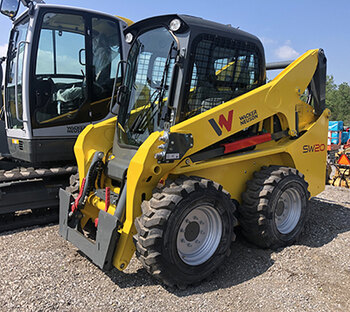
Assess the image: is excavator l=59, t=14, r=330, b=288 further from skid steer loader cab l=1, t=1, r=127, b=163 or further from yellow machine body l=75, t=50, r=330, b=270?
skid steer loader cab l=1, t=1, r=127, b=163

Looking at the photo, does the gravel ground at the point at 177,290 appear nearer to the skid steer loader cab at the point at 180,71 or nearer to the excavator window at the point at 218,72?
the skid steer loader cab at the point at 180,71

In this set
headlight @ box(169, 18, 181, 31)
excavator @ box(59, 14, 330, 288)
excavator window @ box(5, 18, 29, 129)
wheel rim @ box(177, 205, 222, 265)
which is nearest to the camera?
excavator @ box(59, 14, 330, 288)

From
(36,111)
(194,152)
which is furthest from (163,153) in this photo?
(36,111)

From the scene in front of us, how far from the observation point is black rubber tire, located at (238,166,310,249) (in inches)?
153

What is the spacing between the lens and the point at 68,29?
4.94 m

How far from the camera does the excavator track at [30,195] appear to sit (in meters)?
4.75

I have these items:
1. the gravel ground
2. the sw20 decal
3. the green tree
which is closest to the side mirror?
the gravel ground

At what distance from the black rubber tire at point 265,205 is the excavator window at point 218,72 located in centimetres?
106

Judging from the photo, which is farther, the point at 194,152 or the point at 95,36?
the point at 95,36

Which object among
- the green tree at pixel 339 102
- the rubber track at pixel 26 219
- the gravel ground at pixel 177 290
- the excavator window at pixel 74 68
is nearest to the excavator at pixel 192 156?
the gravel ground at pixel 177 290

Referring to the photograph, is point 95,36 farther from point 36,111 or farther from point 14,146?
point 14,146

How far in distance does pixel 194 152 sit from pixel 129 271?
1.43 metres

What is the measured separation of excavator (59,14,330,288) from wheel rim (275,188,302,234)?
0.5 inches

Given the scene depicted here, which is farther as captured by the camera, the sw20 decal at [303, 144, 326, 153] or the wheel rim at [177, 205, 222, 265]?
the sw20 decal at [303, 144, 326, 153]
